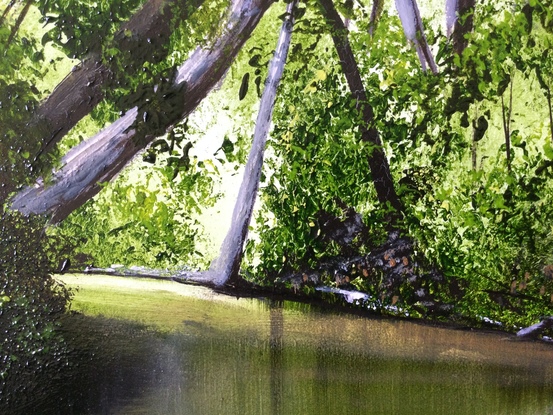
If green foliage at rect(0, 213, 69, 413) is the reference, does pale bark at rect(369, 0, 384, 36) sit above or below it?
above

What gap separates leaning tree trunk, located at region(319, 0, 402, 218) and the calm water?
37cm

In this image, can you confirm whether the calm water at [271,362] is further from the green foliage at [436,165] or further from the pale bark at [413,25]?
the pale bark at [413,25]

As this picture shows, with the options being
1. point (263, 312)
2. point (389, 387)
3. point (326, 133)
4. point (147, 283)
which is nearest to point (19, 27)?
point (147, 283)

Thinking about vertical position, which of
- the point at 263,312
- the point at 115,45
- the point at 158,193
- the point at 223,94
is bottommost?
the point at 263,312

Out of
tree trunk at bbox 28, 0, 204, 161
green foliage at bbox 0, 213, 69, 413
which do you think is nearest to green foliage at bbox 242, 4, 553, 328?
tree trunk at bbox 28, 0, 204, 161

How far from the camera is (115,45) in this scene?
1423mm

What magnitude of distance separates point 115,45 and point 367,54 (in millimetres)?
718

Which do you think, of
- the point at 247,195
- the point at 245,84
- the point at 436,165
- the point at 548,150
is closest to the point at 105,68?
the point at 245,84

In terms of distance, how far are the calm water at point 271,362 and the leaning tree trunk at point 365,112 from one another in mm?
370

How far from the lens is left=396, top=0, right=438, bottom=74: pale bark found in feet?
4.59

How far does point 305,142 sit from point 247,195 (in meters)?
0.23

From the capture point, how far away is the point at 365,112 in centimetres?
144

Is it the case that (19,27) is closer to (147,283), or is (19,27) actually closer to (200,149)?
(200,149)

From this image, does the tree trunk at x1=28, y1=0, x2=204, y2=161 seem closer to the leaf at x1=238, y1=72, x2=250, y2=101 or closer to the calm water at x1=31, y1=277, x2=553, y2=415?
the leaf at x1=238, y1=72, x2=250, y2=101
